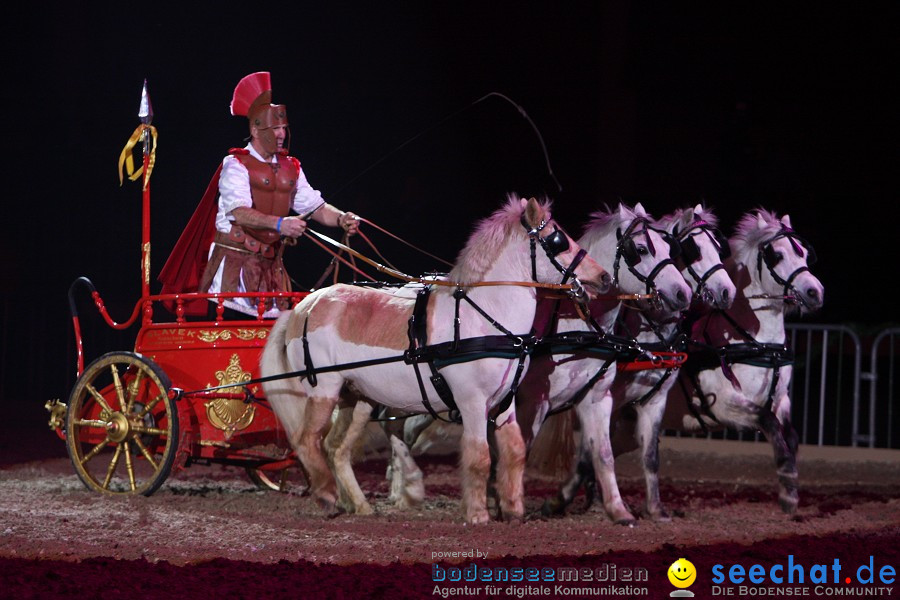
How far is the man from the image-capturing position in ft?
22.3

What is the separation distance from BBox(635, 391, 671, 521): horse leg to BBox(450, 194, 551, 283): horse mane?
1514mm

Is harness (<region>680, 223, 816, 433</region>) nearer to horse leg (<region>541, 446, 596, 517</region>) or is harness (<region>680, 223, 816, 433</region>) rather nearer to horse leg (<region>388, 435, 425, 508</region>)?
horse leg (<region>541, 446, 596, 517</region>)

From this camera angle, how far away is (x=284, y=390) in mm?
6273

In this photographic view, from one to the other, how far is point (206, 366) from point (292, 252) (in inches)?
204

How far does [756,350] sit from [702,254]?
73 centimetres

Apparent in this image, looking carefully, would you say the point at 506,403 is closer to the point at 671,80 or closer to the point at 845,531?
the point at 845,531

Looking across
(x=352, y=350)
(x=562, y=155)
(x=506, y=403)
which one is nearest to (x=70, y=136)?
(x=562, y=155)

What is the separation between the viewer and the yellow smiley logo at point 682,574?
413 centimetres

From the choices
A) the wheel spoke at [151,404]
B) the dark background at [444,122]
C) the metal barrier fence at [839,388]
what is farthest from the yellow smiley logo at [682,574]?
the metal barrier fence at [839,388]

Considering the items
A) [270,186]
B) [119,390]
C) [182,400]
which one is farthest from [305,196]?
[119,390]

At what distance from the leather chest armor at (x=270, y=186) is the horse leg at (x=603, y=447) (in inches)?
85.8

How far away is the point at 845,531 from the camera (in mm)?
5840

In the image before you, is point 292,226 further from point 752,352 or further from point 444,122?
point 444,122

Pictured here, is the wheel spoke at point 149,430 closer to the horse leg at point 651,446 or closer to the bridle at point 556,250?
the bridle at point 556,250
